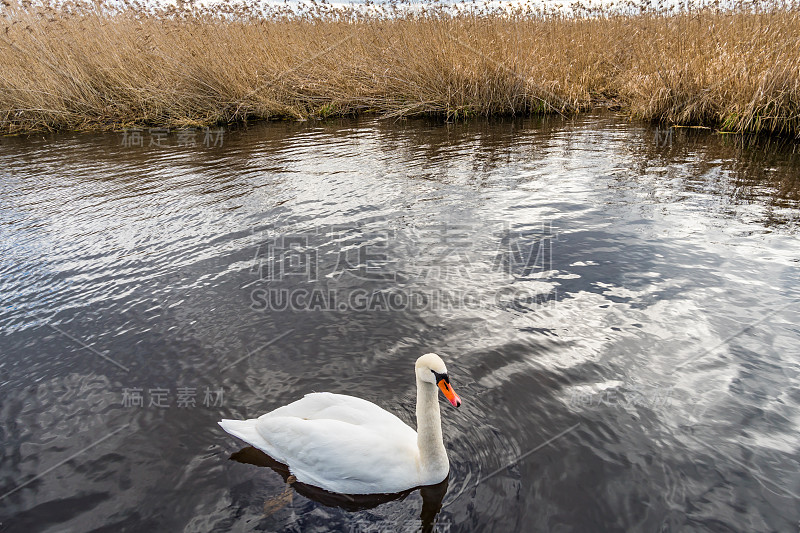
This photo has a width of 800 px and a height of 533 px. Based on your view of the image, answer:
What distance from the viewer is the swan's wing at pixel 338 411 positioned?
3.04m

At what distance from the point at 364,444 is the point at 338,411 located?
33 centimetres

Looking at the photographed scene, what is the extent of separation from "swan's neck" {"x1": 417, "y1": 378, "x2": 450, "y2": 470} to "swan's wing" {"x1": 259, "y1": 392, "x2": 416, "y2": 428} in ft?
0.96

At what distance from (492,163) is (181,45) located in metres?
10.1

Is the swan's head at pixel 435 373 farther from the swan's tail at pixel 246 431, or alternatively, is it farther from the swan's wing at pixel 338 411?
the swan's tail at pixel 246 431

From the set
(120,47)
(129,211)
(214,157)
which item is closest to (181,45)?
(120,47)

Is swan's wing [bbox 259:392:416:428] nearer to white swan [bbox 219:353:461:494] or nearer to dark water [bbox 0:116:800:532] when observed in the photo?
white swan [bbox 219:353:461:494]

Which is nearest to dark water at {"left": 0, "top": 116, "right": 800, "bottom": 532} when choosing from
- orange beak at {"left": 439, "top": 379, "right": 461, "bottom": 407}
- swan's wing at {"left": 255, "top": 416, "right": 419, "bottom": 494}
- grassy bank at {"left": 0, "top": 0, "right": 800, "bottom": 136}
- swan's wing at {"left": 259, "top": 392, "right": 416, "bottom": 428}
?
swan's wing at {"left": 255, "top": 416, "right": 419, "bottom": 494}

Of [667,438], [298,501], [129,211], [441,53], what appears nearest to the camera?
[298,501]

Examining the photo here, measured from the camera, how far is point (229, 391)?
3.71 meters

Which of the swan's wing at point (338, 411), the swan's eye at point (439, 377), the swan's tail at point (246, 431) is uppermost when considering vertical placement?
the swan's eye at point (439, 377)

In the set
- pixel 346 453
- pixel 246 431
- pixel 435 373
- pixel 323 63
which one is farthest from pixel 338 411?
pixel 323 63

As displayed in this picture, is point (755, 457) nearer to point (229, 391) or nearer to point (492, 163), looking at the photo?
point (229, 391)

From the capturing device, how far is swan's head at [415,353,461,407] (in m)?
2.74

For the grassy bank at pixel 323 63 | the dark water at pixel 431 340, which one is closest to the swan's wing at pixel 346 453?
the dark water at pixel 431 340
